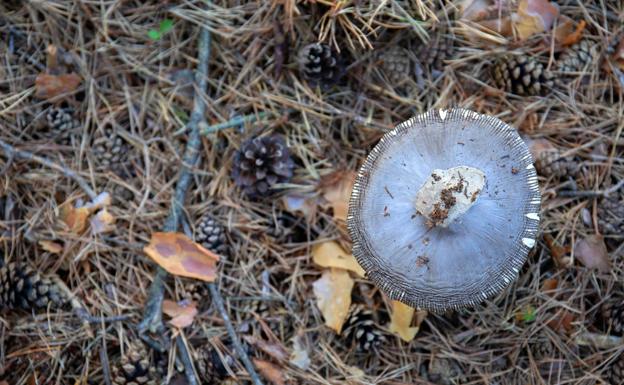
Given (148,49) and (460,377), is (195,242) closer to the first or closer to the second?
(148,49)

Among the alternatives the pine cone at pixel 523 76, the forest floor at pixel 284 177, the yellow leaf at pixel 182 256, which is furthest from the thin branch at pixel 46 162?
the pine cone at pixel 523 76

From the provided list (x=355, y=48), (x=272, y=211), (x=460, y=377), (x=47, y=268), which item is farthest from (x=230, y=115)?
(x=460, y=377)

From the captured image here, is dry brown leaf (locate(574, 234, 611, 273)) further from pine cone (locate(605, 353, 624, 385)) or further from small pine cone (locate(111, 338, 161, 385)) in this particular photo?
small pine cone (locate(111, 338, 161, 385))

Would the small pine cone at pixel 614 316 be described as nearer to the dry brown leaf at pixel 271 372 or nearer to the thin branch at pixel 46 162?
the dry brown leaf at pixel 271 372

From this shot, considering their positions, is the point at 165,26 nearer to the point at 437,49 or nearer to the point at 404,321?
the point at 437,49

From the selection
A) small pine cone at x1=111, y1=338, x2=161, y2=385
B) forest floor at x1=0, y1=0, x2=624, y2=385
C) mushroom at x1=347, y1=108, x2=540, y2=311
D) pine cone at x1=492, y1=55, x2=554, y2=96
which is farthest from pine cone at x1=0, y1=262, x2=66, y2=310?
pine cone at x1=492, y1=55, x2=554, y2=96

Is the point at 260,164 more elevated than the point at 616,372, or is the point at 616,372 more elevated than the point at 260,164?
the point at 260,164

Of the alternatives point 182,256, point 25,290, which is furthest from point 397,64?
point 25,290
